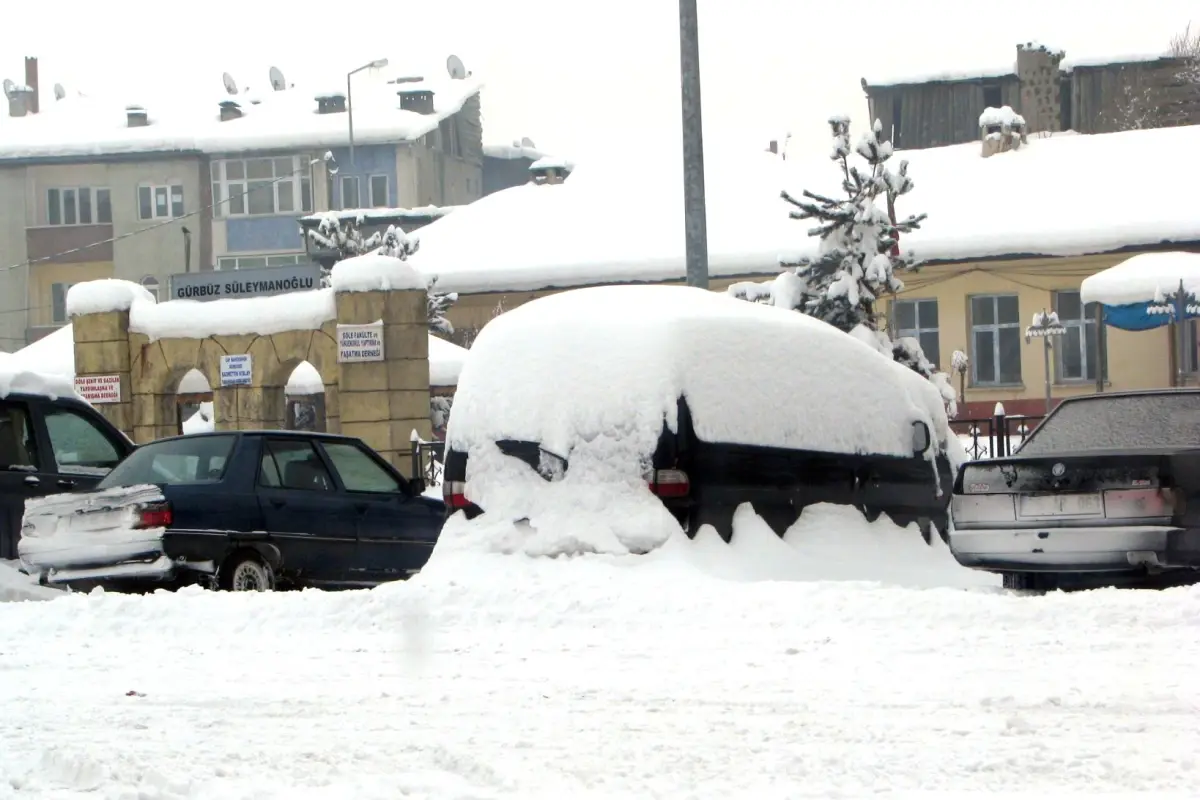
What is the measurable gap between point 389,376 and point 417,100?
45.6 m

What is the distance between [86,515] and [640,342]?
14.3ft

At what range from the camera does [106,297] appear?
2288 centimetres

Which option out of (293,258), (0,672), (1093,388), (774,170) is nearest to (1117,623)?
(0,672)

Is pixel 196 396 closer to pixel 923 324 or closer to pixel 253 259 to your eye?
pixel 923 324

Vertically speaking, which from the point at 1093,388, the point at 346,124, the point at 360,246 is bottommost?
the point at 1093,388

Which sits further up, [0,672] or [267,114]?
[267,114]

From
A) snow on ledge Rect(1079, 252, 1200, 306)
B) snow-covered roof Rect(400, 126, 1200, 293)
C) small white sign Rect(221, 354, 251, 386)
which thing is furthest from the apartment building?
small white sign Rect(221, 354, 251, 386)

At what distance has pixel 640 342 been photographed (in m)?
11.0

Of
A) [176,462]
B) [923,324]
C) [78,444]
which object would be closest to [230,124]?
[923,324]

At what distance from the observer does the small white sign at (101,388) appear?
22953 mm

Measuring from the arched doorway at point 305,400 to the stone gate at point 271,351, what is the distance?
36.2 feet

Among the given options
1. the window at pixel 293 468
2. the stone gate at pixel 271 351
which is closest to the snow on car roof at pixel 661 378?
the window at pixel 293 468

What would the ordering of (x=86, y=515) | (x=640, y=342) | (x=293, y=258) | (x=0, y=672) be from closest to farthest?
(x=0, y=672) → (x=640, y=342) → (x=86, y=515) → (x=293, y=258)

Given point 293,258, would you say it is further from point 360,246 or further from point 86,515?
point 86,515
